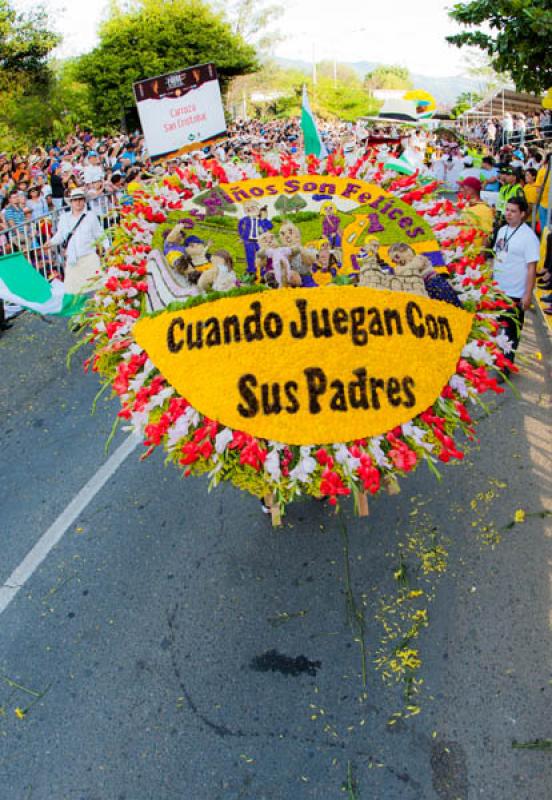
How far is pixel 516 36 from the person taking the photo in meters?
A: 7.50

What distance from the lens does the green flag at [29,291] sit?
7.73 meters

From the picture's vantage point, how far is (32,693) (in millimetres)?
3713

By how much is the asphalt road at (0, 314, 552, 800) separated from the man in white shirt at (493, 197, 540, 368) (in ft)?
4.59

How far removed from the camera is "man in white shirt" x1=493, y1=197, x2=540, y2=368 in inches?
243

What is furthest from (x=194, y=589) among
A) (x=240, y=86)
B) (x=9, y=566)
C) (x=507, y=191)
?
(x=240, y=86)

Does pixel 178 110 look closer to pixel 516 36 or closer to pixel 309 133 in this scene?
pixel 309 133

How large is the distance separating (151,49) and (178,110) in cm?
3254

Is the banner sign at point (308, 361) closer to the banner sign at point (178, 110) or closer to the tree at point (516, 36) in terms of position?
the tree at point (516, 36)

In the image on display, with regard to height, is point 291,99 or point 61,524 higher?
point 61,524

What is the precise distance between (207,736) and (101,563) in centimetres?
165

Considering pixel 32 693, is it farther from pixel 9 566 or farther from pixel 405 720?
pixel 405 720

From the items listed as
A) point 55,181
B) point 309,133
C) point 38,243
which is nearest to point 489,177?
point 309,133

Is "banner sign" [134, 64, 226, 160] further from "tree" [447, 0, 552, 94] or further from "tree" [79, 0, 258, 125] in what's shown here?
"tree" [79, 0, 258, 125]

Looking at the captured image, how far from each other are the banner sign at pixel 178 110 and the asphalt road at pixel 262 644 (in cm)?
668
